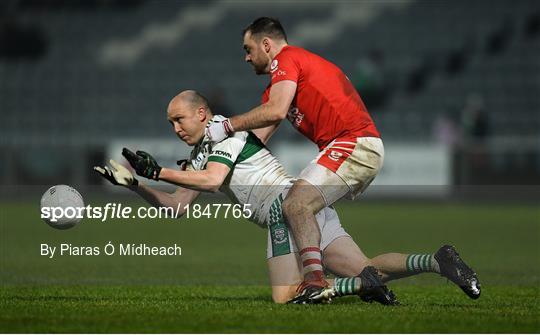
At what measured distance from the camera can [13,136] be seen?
102 ft

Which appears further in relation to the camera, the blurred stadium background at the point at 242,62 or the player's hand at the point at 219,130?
the blurred stadium background at the point at 242,62

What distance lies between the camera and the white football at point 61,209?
333 inches

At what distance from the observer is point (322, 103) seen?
336 inches

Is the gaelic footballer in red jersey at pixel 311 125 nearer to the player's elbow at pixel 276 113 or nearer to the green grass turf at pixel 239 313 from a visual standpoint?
the player's elbow at pixel 276 113

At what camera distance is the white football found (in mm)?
8453

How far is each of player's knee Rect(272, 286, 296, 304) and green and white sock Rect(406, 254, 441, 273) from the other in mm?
901

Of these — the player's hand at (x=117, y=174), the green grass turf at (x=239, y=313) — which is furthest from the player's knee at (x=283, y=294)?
the player's hand at (x=117, y=174)

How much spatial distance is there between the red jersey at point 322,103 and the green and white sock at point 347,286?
120 centimetres

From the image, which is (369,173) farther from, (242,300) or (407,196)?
(407,196)

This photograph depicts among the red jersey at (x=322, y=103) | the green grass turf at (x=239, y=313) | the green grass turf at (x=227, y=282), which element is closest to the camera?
the green grass turf at (x=239, y=313)

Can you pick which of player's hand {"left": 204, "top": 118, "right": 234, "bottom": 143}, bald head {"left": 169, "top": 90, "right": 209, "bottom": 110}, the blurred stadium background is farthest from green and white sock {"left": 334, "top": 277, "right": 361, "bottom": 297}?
the blurred stadium background

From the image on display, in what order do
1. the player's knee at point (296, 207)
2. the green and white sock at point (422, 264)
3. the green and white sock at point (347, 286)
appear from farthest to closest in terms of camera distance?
1. the green and white sock at point (422, 264)
2. the player's knee at point (296, 207)
3. the green and white sock at point (347, 286)

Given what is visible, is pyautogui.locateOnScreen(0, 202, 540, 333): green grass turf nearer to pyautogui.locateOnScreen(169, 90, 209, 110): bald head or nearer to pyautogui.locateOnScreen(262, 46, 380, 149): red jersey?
pyautogui.locateOnScreen(262, 46, 380, 149): red jersey

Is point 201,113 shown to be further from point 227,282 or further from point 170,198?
point 227,282
